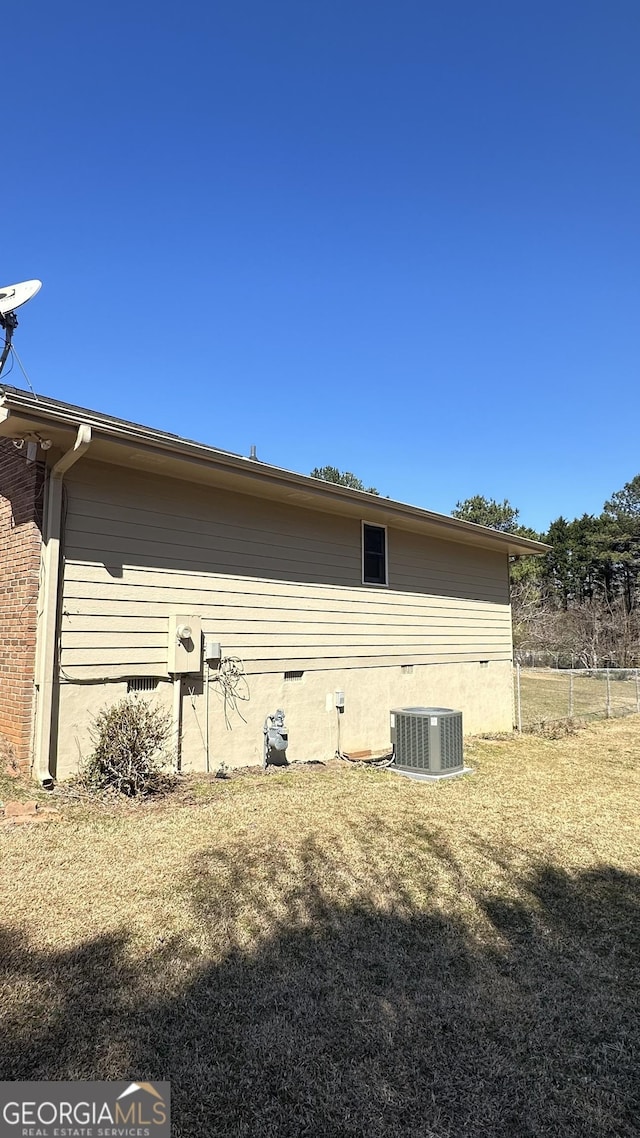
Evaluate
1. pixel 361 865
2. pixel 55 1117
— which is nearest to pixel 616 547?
pixel 361 865

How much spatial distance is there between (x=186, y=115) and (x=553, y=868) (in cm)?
1174

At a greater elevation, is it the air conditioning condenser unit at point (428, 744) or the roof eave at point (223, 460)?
the roof eave at point (223, 460)

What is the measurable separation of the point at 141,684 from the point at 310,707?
114 inches

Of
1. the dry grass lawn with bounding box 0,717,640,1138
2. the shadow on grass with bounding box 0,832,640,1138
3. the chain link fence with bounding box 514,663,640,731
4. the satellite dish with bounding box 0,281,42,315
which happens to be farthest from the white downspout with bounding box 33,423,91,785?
the chain link fence with bounding box 514,663,640,731

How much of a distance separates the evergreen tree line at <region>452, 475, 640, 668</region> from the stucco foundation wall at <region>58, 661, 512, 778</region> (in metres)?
19.8

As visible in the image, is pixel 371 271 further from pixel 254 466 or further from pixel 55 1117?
pixel 55 1117

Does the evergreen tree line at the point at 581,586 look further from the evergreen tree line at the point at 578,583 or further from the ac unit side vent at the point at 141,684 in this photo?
the ac unit side vent at the point at 141,684

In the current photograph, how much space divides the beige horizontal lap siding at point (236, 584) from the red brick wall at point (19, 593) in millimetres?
312

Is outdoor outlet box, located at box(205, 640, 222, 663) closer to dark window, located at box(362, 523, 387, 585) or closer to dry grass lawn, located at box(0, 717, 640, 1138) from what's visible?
dry grass lawn, located at box(0, 717, 640, 1138)

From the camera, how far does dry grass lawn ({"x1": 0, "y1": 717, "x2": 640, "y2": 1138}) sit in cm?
208

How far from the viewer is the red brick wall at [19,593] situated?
18.8 ft

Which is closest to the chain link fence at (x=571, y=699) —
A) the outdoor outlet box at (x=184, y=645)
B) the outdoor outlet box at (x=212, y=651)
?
the outdoor outlet box at (x=212, y=651)

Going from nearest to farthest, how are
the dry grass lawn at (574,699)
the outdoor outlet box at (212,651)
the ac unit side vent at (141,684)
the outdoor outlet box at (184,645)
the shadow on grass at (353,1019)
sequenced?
1. the shadow on grass at (353,1019)
2. the ac unit side vent at (141,684)
3. the outdoor outlet box at (184,645)
4. the outdoor outlet box at (212,651)
5. the dry grass lawn at (574,699)

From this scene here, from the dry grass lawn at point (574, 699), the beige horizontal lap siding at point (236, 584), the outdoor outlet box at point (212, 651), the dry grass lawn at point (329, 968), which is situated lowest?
the dry grass lawn at point (574, 699)
